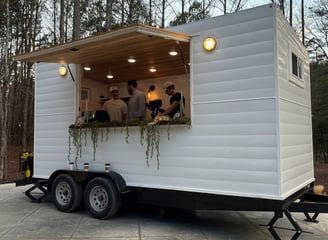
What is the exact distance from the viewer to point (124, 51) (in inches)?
193

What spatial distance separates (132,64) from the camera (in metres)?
6.30

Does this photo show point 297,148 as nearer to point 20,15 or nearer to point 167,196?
point 167,196

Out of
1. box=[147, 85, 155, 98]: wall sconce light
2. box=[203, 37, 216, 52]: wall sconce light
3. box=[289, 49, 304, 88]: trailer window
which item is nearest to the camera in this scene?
box=[203, 37, 216, 52]: wall sconce light

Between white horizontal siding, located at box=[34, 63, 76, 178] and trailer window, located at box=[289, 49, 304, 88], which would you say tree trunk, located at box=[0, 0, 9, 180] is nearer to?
white horizontal siding, located at box=[34, 63, 76, 178]

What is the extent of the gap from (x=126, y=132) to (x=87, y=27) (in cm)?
1083

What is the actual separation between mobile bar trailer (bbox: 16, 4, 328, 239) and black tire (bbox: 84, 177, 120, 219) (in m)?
0.01

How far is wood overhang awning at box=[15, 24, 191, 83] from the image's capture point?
3941mm

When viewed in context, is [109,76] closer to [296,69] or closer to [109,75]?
[109,75]

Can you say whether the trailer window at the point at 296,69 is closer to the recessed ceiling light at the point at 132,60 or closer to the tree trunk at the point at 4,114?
the recessed ceiling light at the point at 132,60

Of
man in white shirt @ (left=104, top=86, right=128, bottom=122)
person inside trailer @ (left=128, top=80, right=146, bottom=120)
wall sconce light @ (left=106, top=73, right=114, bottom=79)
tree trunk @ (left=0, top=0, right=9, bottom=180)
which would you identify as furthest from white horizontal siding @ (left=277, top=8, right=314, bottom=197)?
tree trunk @ (left=0, top=0, right=9, bottom=180)

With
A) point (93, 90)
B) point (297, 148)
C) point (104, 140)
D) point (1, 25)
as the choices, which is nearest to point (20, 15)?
point (1, 25)

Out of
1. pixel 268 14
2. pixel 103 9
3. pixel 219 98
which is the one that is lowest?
pixel 219 98

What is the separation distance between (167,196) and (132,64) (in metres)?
3.01

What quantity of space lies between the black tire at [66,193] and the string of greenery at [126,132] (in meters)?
0.34
